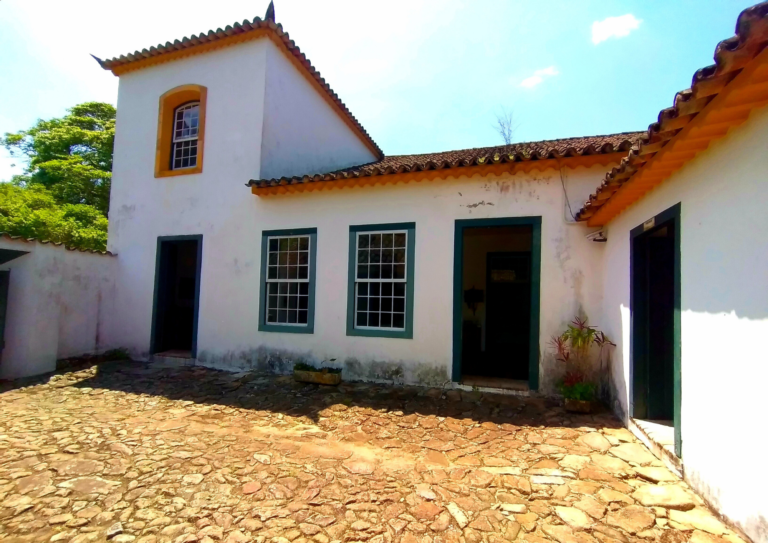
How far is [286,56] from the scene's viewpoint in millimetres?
8227

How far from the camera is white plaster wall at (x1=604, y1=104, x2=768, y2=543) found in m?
2.28

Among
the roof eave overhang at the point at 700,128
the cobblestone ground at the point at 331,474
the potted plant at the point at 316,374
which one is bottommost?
the cobblestone ground at the point at 331,474

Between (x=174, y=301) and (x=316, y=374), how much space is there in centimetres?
479

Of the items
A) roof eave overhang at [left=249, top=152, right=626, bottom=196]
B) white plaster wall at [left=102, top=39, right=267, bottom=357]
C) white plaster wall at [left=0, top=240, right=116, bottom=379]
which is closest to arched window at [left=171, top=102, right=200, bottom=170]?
white plaster wall at [left=102, top=39, right=267, bottom=357]

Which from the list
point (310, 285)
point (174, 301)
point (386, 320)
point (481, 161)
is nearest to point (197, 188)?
point (174, 301)

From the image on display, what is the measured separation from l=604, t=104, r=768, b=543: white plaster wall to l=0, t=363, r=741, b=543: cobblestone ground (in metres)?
0.34

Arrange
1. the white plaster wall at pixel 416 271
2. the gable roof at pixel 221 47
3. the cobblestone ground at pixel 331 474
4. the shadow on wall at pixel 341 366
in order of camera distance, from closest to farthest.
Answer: the cobblestone ground at pixel 331 474 → the white plaster wall at pixel 416 271 → the shadow on wall at pixel 341 366 → the gable roof at pixel 221 47

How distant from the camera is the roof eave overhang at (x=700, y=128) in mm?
2037

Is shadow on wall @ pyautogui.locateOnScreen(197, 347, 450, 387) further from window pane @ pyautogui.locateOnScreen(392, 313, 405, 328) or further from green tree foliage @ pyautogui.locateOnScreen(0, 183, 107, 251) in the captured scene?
green tree foliage @ pyautogui.locateOnScreen(0, 183, 107, 251)

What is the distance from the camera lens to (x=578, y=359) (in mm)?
5492

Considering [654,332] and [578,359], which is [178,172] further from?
[654,332]

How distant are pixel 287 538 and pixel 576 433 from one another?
325 cm

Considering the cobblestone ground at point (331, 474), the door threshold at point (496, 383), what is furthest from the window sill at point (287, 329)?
the door threshold at point (496, 383)

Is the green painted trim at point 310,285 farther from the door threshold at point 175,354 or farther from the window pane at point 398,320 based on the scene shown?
the door threshold at point 175,354
